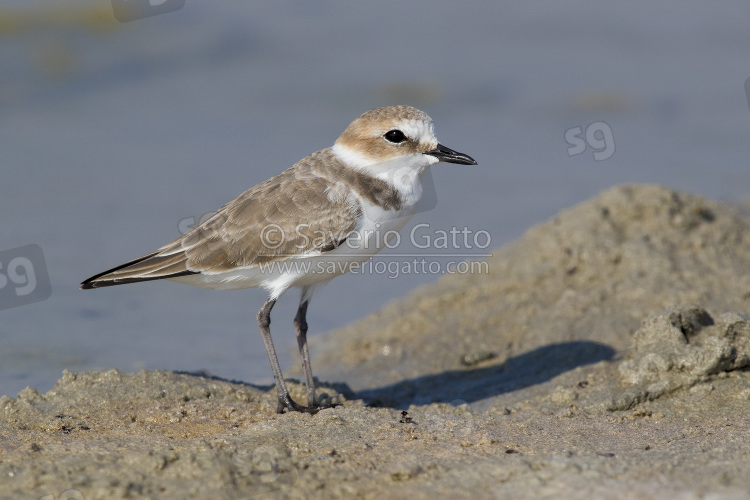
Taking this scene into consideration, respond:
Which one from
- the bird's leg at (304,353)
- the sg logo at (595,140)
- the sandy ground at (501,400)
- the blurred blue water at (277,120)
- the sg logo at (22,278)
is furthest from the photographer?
the sg logo at (595,140)

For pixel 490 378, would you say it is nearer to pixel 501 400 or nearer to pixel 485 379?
pixel 485 379

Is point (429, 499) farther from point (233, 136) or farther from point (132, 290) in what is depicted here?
point (233, 136)

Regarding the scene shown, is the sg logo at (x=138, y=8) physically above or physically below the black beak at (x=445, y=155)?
above

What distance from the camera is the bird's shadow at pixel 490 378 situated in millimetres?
7254

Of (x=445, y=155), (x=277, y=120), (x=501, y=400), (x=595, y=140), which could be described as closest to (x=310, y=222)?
(x=445, y=155)

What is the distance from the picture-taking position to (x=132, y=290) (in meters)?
9.76

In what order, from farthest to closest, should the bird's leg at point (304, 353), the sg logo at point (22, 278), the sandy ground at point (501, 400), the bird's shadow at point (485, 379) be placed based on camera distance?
1. the sg logo at point (22, 278)
2. the bird's shadow at point (485, 379)
3. the bird's leg at point (304, 353)
4. the sandy ground at point (501, 400)

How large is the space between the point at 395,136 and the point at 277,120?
7.96 meters

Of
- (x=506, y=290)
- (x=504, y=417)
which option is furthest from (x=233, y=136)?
(x=504, y=417)

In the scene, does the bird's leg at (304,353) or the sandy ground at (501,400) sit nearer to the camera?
the sandy ground at (501,400)

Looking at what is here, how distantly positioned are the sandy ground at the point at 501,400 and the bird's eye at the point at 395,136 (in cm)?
210

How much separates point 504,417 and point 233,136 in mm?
8780

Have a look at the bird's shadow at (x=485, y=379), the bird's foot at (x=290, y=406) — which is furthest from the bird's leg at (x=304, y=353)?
the bird's shadow at (x=485, y=379)

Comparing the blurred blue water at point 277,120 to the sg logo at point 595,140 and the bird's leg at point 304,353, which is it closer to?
the sg logo at point 595,140
